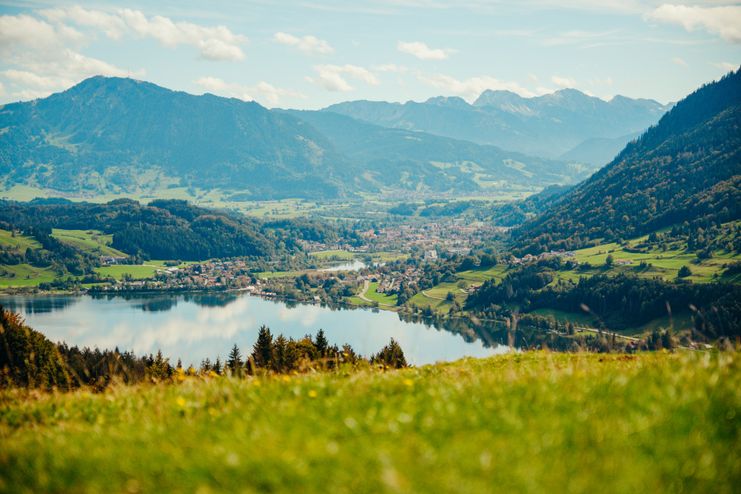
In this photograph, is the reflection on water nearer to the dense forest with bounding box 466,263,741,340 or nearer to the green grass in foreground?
the dense forest with bounding box 466,263,741,340

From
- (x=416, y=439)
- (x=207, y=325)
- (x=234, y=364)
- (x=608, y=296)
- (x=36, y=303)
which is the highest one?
(x=416, y=439)

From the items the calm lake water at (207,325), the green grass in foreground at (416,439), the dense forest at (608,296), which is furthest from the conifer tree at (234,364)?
the dense forest at (608,296)

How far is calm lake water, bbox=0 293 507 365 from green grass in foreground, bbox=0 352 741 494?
233 ft

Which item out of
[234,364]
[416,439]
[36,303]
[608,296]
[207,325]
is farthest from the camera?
[36,303]

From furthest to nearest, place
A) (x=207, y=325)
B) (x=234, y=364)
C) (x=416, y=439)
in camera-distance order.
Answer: (x=207, y=325)
(x=234, y=364)
(x=416, y=439)

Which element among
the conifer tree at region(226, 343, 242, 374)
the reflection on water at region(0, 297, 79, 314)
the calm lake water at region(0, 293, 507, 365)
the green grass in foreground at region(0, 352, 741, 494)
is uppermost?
the green grass in foreground at region(0, 352, 741, 494)

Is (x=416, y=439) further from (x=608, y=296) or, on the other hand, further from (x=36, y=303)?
(x=36, y=303)

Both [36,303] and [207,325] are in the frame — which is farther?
[36,303]

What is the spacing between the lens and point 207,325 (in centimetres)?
12006

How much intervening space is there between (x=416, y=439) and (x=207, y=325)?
Result: 392 ft

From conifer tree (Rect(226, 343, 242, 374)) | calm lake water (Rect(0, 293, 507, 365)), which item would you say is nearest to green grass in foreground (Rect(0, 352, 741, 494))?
conifer tree (Rect(226, 343, 242, 374))

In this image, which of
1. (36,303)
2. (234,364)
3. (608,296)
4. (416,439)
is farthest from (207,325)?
(416,439)

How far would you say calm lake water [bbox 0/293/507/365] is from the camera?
97188mm

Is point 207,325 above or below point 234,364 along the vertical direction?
below
